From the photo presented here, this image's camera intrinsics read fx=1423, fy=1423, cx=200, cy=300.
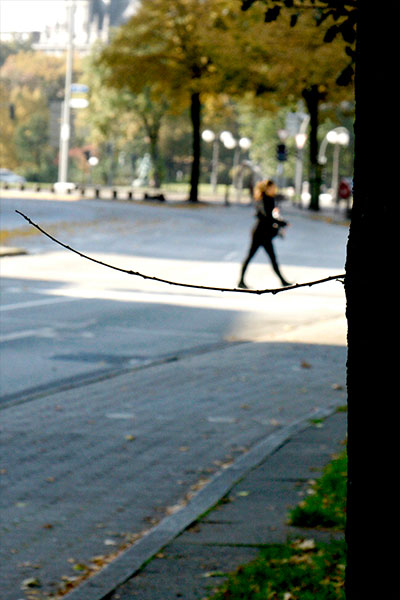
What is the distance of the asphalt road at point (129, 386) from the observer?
287 inches

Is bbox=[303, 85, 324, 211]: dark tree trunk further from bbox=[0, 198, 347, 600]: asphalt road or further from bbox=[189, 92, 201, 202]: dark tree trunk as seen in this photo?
bbox=[0, 198, 347, 600]: asphalt road

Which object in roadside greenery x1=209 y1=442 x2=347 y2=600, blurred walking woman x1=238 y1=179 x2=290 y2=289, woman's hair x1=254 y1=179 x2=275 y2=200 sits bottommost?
roadside greenery x1=209 y1=442 x2=347 y2=600

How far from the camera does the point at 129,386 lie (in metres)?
11.8

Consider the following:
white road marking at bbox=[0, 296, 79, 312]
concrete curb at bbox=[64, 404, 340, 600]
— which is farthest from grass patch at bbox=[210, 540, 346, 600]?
white road marking at bbox=[0, 296, 79, 312]

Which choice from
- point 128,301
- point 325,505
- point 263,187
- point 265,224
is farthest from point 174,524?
point 265,224

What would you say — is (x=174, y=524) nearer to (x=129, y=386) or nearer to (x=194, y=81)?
(x=129, y=386)

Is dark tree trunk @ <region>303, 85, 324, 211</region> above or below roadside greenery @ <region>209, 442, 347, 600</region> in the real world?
above

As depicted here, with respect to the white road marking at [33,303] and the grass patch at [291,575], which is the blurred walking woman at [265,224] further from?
the grass patch at [291,575]

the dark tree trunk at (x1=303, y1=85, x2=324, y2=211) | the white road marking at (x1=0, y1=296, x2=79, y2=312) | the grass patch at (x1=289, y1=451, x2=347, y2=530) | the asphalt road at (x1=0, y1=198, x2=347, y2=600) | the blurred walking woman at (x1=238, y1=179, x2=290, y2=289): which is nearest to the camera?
the grass patch at (x1=289, y1=451, x2=347, y2=530)

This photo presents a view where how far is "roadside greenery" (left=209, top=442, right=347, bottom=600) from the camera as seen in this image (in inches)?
212

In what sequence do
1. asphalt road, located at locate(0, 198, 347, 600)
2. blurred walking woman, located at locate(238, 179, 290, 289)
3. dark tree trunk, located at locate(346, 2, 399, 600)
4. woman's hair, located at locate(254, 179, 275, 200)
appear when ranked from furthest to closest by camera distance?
blurred walking woman, located at locate(238, 179, 290, 289), woman's hair, located at locate(254, 179, 275, 200), asphalt road, located at locate(0, 198, 347, 600), dark tree trunk, located at locate(346, 2, 399, 600)

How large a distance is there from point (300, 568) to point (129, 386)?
616 centimetres

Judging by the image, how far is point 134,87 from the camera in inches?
2633

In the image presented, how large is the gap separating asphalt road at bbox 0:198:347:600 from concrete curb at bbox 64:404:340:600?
23 cm
